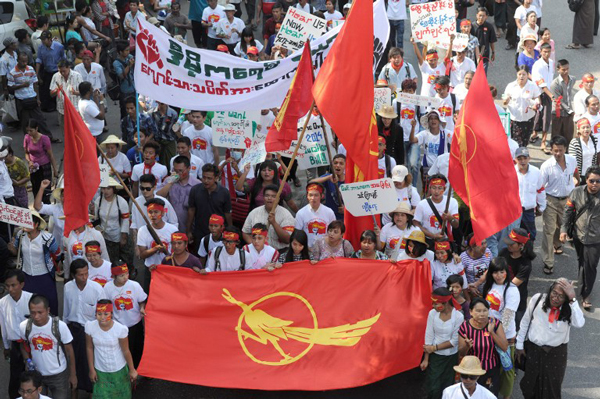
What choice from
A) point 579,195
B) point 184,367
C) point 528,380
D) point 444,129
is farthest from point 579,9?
point 184,367

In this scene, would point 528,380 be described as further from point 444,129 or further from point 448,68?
point 448,68

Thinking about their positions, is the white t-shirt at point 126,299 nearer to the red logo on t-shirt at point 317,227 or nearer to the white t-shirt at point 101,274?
the white t-shirt at point 101,274

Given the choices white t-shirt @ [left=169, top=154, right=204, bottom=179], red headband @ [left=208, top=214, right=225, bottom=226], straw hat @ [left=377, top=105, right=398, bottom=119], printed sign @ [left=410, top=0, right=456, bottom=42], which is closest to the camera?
red headband @ [left=208, top=214, right=225, bottom=226]

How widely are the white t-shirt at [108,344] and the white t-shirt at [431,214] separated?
3.76m

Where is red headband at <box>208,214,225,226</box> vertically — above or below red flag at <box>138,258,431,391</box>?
above

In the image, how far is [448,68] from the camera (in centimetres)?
1602

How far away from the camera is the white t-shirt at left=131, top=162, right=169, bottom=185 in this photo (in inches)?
514

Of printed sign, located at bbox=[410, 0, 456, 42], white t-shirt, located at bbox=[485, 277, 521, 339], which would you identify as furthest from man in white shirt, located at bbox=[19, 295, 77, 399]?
printed sign, located at bbox=[410, 0, 456, 42]

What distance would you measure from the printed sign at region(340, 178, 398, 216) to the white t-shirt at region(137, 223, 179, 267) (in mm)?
2013

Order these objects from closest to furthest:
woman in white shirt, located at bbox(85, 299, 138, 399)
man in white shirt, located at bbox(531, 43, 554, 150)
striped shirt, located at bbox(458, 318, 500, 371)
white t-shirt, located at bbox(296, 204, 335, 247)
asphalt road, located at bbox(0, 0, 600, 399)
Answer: striped shirt, located at bbox(458, 318, 500, 371)
woman in white shirt, located at bbox(85, 299, 138, 399)
asphalt road, located at bbox(0, 0, 600, 399)
white t-shirt, located at bbox(296, 204, 335, 247)
man in white shirt, located at bbox(531, 43, 554, 150)

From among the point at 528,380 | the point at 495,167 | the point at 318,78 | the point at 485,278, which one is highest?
the point at 318,78

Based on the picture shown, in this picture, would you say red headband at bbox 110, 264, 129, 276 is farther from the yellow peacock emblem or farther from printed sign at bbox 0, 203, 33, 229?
printed sign at bbox 0, 203, 33, 229

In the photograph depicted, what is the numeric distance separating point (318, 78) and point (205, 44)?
891cm

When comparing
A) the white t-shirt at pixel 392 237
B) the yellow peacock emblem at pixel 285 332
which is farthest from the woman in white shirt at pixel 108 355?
the white t-shirt at pixel 392 237
